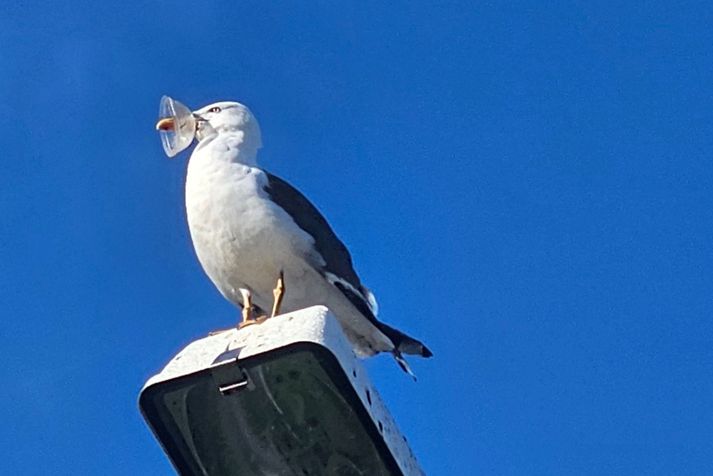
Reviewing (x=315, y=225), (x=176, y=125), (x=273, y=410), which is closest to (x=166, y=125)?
(x=176, y=125)

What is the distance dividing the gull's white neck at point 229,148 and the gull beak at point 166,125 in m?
0.14

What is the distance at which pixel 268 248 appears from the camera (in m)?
4.79

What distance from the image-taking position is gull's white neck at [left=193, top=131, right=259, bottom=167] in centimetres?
517

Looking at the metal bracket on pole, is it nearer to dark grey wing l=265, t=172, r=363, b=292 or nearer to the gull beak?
dark grey wing l=265, t=172, r=363, b=292

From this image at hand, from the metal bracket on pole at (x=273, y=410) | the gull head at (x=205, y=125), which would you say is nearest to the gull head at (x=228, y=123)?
the gull head at (x=205, y=125)

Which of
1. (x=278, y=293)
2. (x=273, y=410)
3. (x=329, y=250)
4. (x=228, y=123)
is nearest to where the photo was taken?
(x=273, y=410)

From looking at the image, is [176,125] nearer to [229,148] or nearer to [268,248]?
[229,148]

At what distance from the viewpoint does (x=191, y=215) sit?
4918 millimetres

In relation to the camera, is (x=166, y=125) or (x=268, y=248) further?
(x=166, y=125)

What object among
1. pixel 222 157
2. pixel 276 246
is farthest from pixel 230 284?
pixel 222 157

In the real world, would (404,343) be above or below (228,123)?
below

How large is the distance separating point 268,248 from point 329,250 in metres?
0.38

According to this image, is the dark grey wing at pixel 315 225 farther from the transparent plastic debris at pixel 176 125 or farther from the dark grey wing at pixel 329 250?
the transparent plastic debris at pixel 176 125

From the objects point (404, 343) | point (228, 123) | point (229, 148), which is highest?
point (228, 123)
